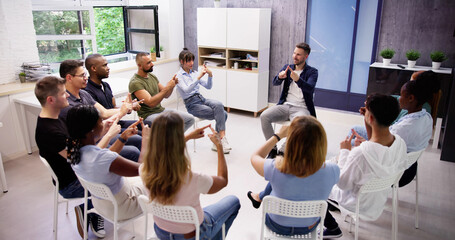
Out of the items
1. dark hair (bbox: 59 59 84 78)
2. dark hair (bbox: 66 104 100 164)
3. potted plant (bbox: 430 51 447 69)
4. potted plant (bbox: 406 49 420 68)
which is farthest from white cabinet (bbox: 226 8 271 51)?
dark hair (bbox: 66 104 100 164)

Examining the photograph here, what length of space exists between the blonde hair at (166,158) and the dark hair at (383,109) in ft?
4.15

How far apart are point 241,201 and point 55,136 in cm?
168

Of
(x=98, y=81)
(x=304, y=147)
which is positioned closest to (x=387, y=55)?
(x=304, y=147)

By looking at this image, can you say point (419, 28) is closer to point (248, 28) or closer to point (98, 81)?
point (248, 28)

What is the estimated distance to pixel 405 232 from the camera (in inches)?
115

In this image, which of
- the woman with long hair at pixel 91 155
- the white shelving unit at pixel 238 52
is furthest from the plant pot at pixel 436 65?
the woman with long hair at pixel 91 155

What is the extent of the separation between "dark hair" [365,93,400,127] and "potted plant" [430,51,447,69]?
2.77m

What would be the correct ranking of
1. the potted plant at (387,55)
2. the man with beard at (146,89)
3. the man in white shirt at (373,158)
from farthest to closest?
the potted plant at (387,55) → the man with beard at (146,89) → the man in white shirt at (373,158)

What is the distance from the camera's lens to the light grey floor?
9.48 ft

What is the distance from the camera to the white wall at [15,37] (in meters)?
4.21

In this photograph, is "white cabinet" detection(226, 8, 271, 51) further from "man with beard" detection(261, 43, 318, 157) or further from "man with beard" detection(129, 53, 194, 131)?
"man with beard" detection(129, 53, 194, 131)

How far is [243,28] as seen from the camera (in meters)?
5.40

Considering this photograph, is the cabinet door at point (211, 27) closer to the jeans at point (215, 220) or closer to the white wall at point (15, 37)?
the white wall at point (15, 37)

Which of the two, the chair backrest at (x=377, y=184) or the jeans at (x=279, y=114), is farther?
the jeans at (x=279, y=114)
